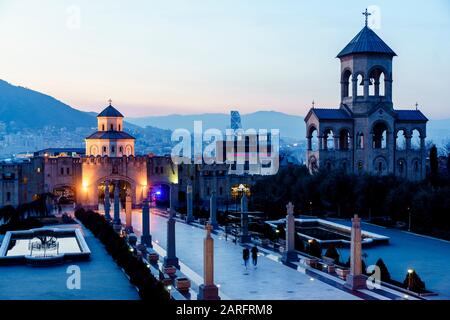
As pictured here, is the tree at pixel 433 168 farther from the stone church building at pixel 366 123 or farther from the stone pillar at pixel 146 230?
the stone pillar at pixel 146 230

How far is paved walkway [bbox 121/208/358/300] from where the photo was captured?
722 inches

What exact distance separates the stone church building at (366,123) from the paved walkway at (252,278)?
64.9ft

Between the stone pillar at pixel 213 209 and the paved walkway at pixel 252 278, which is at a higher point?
the stone pillar at pixel 213 209

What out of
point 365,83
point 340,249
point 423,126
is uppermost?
point 365,83

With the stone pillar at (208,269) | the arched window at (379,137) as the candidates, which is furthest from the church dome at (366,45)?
the stone pillar at (208,269)

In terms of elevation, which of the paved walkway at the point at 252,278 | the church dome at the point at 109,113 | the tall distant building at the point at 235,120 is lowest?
the paved walkway at the point at 252,278

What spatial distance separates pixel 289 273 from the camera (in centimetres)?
2166

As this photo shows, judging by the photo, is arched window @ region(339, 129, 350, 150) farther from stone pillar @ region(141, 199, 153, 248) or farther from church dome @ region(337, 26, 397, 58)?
stone pillar @ region(141, 199, 153, 248)

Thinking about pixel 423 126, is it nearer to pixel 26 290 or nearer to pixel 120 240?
pixel 120 240

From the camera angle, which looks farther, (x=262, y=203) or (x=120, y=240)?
(x=262, y=203)

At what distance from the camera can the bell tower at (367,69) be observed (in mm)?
46875

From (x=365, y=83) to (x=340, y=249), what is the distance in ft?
71.2

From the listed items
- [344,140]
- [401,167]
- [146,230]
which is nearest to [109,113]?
[344,140]
